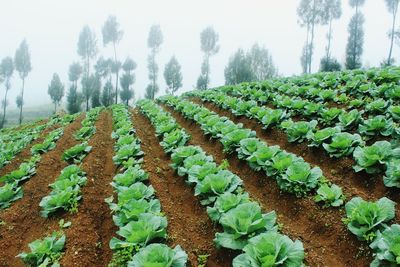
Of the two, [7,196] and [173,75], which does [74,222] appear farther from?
[173,75]

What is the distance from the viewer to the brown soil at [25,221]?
20.5 feet

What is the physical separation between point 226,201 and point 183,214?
1341mm

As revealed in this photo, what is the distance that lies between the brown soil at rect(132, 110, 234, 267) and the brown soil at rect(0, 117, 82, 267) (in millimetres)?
2273

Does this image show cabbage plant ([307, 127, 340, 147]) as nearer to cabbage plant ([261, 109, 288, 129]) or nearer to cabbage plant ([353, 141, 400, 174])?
cabbage plant ([353, 141, 400, 174])

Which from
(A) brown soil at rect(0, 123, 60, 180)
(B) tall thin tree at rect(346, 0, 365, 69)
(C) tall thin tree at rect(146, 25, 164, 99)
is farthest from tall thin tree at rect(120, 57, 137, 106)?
Answer: (A) brown soil at rect(0, 123, 60, 180)

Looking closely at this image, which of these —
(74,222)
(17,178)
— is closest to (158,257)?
(74,222)

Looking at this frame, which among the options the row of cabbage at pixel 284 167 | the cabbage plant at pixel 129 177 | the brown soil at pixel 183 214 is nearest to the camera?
the brown soil at pixel 183 214

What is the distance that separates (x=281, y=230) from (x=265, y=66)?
223ft

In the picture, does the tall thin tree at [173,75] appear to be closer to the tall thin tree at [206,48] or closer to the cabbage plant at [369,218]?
the tall thin tree at [206,48]

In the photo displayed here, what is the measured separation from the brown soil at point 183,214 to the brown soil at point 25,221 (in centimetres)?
227

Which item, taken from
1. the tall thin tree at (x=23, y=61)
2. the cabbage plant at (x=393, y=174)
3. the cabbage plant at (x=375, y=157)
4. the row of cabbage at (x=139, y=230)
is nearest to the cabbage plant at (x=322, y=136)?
the cabbage plant at (x=375, y=157)

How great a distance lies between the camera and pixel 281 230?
5.32m

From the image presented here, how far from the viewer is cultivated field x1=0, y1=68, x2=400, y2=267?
4758mm

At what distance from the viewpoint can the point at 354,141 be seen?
735cm
